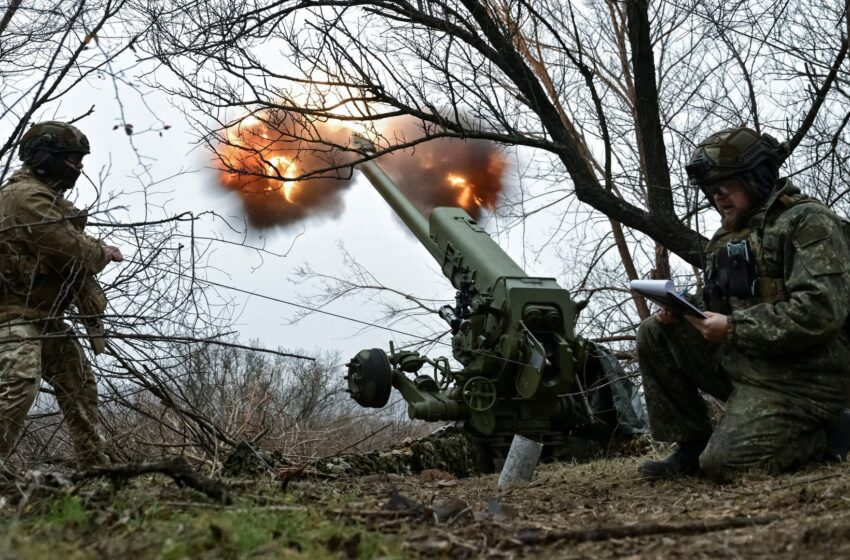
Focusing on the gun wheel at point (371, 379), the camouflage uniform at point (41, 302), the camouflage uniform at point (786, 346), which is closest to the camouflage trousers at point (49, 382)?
the camouflage uniform at point (41, 302)

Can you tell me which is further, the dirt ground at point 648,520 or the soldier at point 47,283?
the soldier at point 47,283

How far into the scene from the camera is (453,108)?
809 cm

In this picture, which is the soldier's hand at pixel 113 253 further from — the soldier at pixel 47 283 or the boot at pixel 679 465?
the boot at pixel 679 465

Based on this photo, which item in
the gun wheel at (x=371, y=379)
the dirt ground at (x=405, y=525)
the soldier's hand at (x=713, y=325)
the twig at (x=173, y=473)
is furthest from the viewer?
the gun wheel at (x=371, y=379)

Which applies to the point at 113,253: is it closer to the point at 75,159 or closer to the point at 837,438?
the point at 75,159

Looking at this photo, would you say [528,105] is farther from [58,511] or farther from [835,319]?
[58,511]

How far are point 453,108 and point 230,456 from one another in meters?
3.76

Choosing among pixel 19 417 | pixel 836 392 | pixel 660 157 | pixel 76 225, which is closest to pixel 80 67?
pixel 76 225

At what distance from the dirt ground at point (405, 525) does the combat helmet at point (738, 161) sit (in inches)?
63.3

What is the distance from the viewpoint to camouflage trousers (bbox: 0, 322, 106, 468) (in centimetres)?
541

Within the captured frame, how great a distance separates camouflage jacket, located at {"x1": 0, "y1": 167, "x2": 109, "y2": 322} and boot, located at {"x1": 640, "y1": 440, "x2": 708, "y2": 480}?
3.35m

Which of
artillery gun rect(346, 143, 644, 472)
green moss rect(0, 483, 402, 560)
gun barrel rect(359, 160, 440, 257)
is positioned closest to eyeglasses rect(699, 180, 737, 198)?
artillery gun rect(346, 143, 644, 472)

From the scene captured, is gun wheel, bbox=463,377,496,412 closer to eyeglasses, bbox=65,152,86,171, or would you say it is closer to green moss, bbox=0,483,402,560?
eyeglasses, bbox=65,152,86,171

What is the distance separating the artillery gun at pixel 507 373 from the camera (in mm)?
7172
